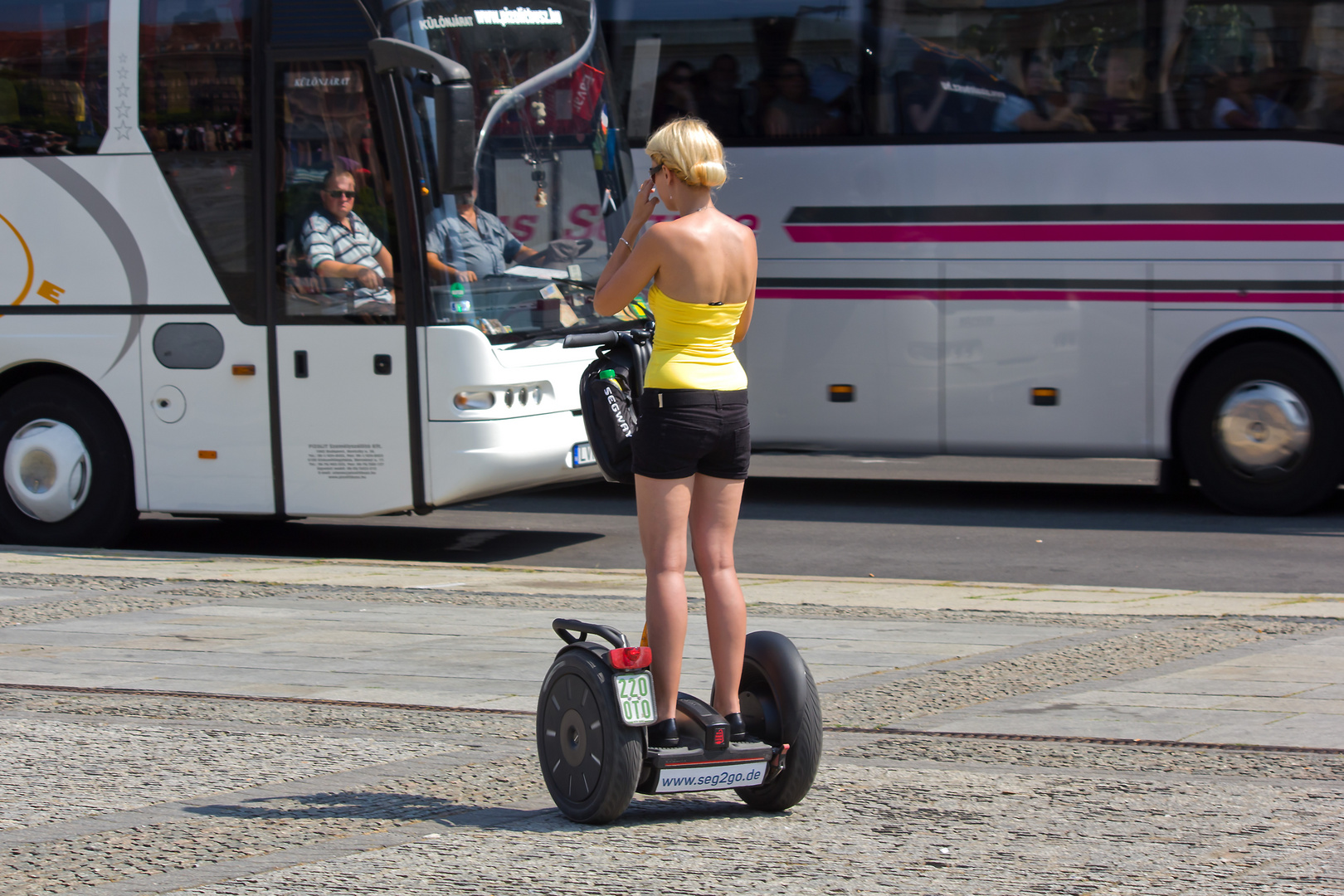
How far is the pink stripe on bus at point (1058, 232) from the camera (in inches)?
456

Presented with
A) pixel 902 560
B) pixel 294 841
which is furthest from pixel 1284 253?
pixel 294 841

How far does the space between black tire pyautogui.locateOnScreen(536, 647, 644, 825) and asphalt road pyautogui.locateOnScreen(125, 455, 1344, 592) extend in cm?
520

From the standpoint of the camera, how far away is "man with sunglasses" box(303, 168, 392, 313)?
1008 centimetres

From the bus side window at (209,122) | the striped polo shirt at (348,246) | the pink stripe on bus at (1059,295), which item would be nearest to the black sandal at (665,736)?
the striped polo shirt at (348,246)

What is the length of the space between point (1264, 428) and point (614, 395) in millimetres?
8243

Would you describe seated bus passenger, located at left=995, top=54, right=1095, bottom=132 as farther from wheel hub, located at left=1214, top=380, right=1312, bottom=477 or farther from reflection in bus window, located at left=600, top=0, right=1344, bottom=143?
wheel hub, located at left=1214, top=380, right=1312, bottom=477

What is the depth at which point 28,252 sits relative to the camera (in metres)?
10.7

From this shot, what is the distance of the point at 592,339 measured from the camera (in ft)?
15.7

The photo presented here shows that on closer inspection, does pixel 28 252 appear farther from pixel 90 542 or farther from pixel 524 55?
pixel 524 55

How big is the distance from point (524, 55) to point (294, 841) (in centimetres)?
681

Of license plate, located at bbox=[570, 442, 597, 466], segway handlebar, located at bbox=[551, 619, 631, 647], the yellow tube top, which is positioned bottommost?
license plate, located at bbox=[570, 442, 597, 466]

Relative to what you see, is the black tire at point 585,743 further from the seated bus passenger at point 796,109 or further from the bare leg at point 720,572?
the seated bus passenger at point 796,109

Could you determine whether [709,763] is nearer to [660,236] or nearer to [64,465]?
[660,236]

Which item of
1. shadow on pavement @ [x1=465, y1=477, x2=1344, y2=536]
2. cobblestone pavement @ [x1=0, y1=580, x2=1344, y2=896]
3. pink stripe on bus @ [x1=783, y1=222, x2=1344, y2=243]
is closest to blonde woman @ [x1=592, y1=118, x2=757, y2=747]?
cobblestone pavement @ [x1=0, y1=580, x2=1344, y2=896]
